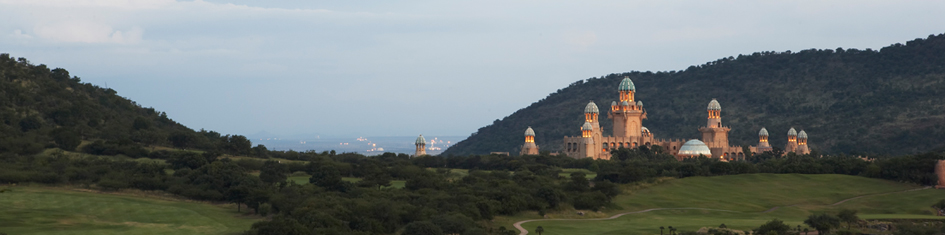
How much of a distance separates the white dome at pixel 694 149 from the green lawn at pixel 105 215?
7779 centimetres

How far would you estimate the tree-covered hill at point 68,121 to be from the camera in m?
113

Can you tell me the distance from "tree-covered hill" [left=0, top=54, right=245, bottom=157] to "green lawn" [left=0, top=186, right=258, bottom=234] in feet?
96.1

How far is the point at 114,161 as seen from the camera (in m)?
104

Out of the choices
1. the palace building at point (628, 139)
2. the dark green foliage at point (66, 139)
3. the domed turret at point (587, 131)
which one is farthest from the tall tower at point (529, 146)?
the dark green foliage at point (66, 139)

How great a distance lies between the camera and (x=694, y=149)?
139 metres

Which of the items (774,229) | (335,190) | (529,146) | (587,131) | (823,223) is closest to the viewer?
(774,229)

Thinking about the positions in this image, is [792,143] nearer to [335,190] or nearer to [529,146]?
[529,146]

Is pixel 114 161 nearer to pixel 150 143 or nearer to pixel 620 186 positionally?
pixel 150 143

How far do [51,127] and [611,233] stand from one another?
85.2m

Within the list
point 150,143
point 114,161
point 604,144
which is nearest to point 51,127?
point 150,143

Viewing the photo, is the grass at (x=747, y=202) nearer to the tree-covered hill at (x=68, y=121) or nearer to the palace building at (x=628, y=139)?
the palace building at (x=628, y=139)

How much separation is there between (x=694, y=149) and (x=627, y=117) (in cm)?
1582

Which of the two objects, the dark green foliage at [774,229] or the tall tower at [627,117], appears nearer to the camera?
the dark green foliage at [774,229]

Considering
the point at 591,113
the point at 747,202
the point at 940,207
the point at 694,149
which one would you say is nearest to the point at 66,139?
the point at 591,113
